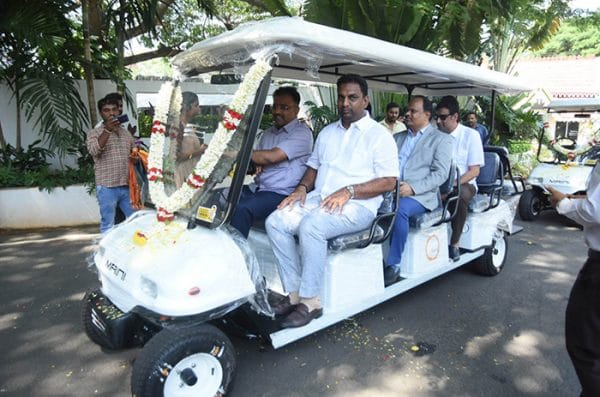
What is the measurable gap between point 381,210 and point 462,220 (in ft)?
3.71

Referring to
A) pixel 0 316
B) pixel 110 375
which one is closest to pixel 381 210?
pixel 110 375

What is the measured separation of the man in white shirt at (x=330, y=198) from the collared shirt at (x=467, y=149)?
1480 mm

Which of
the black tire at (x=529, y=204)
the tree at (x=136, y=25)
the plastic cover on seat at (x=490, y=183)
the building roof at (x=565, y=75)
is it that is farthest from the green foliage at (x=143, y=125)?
the building roof at (x=565, y=75)

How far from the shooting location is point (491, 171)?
4.69 metres

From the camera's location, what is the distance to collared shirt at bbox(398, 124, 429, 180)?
378 cm

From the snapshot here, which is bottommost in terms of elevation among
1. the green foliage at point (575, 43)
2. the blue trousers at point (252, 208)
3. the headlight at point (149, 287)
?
the headlight at point (149, 287)

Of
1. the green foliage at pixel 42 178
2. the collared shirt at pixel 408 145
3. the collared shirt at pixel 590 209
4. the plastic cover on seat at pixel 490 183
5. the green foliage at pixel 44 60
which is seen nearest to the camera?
the collared shirt at pixel 590 209

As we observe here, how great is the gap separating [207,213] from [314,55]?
108cm

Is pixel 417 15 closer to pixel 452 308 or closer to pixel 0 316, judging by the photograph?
pixel 452 308

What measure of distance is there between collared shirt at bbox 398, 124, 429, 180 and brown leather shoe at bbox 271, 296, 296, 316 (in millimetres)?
1522

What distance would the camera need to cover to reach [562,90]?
1700 centimetres

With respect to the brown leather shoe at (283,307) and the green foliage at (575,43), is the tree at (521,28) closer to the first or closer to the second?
the brown leather shoe at (283,307)

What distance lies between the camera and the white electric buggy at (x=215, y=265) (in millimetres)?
2236

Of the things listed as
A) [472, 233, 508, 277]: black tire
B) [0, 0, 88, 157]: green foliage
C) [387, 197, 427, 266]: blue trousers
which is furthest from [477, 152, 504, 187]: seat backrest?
[0, 0, 88, 157]: green foliage
